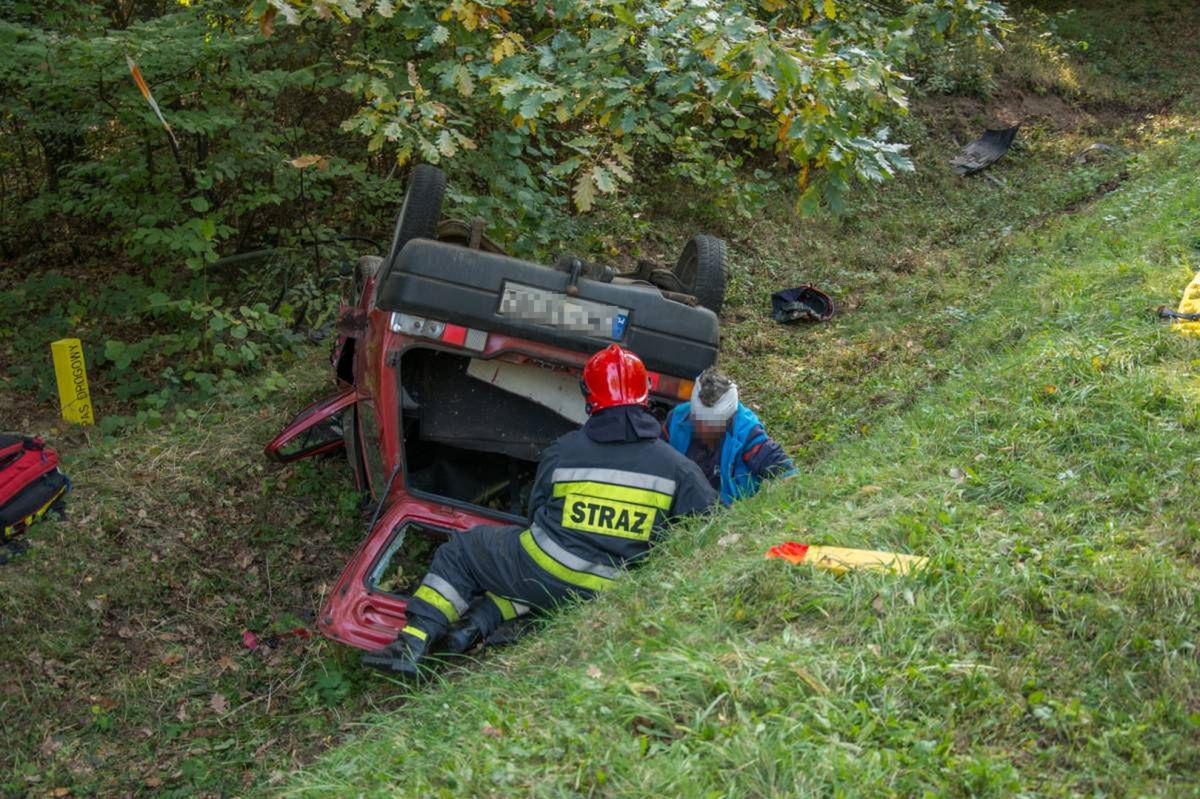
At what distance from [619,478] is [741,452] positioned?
898mm

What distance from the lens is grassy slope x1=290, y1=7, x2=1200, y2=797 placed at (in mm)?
2539

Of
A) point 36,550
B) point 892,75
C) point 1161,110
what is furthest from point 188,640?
point 1161,110

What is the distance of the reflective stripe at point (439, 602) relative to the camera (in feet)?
13.1

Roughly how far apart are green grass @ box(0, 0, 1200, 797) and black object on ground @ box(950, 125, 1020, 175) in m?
4.82

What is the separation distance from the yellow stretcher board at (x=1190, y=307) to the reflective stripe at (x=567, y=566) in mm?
3041

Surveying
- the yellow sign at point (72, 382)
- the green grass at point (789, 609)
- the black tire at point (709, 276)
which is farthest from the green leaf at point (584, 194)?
the yellow sign at point (72, 382)

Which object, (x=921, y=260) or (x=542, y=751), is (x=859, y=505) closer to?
(x=542, y=751)

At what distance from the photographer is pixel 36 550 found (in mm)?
5125

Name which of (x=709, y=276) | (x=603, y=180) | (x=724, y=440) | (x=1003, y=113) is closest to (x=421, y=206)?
(x=603, y=180)

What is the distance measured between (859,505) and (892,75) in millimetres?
2566

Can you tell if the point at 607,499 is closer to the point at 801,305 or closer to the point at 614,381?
the point at 614,381

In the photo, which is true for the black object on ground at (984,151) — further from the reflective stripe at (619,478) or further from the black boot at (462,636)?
the black boot at (462,636)

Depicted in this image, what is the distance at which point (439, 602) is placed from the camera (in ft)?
13.1

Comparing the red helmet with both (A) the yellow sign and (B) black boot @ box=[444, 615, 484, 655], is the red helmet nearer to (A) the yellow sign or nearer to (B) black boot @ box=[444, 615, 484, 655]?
(B) black boot @ box=[444, 615, 484, 655]
